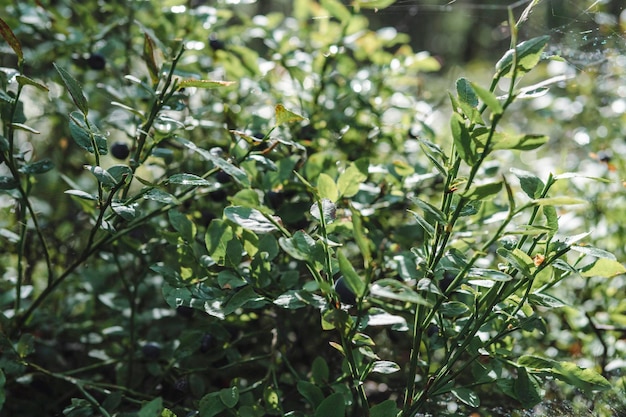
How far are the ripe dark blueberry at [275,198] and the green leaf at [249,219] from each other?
25 centimetres

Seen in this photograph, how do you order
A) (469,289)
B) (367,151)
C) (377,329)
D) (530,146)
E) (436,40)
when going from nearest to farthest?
(530,146) < (469,289) < (377,329) < (367,151) < (436,40)

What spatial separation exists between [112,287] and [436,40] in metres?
4.87

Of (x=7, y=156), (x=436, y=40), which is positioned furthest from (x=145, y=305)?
(x=436, y=40)

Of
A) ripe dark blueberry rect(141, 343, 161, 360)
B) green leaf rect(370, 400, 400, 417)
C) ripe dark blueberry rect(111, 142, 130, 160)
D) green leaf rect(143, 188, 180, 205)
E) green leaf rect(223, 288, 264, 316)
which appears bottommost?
ripe dark blueberry rect(141, 343, 161, 360)

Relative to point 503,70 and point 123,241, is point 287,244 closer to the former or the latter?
point 503,70

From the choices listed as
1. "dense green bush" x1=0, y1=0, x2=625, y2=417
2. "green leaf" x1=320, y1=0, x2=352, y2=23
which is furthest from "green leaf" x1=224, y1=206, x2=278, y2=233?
"green leaf" x1=320, y1=0, x2=352, y2=23

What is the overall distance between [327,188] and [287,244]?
0.46ft

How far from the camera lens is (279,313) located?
0.93m

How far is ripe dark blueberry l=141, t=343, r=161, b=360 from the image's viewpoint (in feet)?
3.02

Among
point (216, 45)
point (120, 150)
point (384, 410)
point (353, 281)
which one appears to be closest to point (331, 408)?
point (384, 410)

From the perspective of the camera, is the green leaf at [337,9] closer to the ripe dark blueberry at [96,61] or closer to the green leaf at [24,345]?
the ripe dark blueberry at [96,61]

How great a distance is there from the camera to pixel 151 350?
3.02ft

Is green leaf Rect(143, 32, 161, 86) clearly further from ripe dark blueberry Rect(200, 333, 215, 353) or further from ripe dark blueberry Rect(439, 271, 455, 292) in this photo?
ripe dark blueberry Rect(439, 271, 455, 292)

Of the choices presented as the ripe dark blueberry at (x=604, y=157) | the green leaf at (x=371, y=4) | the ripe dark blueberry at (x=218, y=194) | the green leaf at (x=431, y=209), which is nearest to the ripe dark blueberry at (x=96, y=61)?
the ripe dark blueberry at (x=218, y=194)
